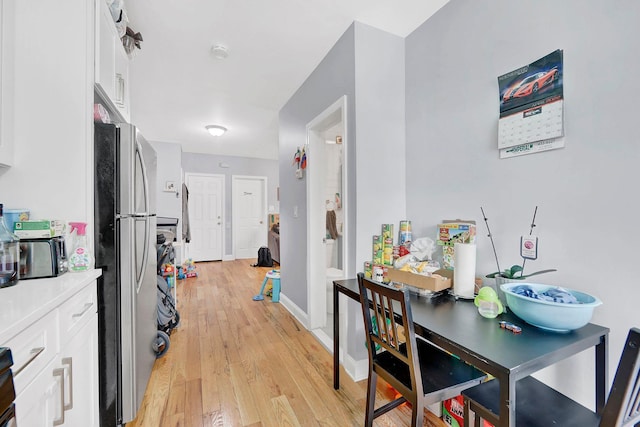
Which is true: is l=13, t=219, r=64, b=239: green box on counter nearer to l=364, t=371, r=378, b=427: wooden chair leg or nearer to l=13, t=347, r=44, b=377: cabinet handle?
l=13, t=347, r=44, b=377: cabinet handle

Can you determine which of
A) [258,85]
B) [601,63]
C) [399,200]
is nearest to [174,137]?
[258,85]

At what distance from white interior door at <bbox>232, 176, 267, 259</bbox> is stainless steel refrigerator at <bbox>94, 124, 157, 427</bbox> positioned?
517 cm

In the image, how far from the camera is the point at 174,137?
5.00 m

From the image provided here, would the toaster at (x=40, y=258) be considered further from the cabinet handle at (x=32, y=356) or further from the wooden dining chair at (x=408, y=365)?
the wooden dining chair at (x=408, y=365)

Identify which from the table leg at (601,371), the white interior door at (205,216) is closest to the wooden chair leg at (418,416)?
the table leg at (601,371)

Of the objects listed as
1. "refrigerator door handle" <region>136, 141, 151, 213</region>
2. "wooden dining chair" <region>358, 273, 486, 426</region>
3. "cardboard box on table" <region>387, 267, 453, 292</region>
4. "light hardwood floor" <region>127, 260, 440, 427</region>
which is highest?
"refrigerator door handle" <region>136, 141, 151, 213</region>

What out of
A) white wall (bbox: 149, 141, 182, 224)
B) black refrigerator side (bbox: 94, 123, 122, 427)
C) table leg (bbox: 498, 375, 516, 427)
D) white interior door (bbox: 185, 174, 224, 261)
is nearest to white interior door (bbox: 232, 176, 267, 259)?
white interior door (bbox: 185, 174, 224, 261)

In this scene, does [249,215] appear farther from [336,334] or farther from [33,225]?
[33,225]

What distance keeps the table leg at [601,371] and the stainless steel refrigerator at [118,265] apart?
210cm

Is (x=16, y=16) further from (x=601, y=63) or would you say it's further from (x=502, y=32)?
(x=601, y=63)

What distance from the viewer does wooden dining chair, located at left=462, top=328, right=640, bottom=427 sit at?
701 millimetres

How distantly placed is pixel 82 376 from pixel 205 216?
5.53 m

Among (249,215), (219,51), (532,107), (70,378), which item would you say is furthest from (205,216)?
(532,107)

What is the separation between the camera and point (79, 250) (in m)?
1.26
